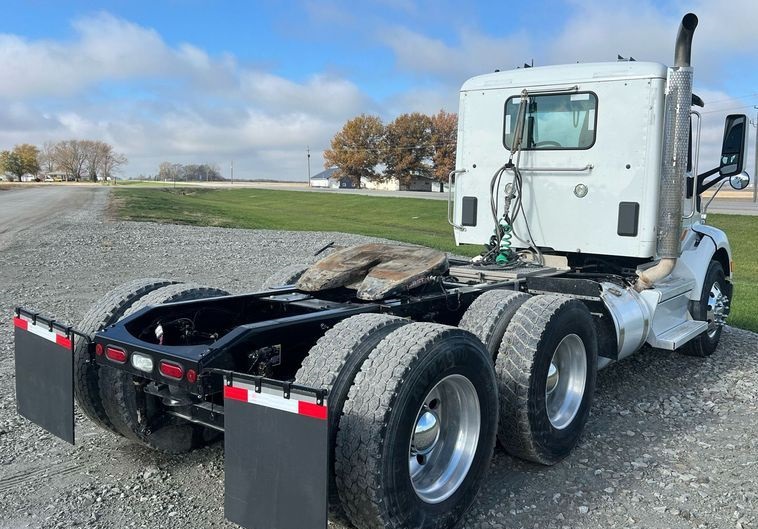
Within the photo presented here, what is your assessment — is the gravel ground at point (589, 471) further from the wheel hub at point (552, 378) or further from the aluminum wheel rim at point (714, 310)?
the wheel hub at point (552, 378)

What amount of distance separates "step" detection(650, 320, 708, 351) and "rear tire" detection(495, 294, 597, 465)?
1.53 meters

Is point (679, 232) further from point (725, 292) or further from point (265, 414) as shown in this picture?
point (265, 414)

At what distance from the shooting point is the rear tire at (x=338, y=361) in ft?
9.93

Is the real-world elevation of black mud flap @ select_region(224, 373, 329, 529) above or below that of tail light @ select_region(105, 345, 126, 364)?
below

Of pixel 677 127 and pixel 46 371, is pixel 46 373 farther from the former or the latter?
pixel 677 127

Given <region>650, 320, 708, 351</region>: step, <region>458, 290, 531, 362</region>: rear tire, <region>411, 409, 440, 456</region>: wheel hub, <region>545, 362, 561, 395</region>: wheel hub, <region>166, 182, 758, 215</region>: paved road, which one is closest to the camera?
<region>411, 409, 440, 456</region>: wheel hub

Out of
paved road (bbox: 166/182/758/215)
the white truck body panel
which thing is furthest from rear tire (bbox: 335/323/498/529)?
paved road (bbox: 166/182/758/215)

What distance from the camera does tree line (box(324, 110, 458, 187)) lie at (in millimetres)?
85875

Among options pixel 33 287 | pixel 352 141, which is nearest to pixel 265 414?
pixel 33 287

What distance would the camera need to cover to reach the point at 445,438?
11.8 feet

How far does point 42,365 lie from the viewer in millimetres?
3732

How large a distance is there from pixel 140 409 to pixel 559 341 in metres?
2.68

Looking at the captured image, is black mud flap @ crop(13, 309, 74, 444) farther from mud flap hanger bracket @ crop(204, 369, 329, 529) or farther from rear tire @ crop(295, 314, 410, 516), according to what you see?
rear tire @ crop(295, 314, 410, 516)

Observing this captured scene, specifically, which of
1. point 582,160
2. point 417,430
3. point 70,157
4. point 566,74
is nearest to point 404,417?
point 417,430
